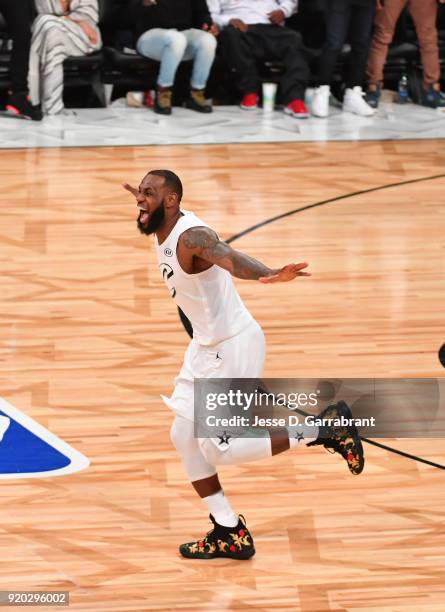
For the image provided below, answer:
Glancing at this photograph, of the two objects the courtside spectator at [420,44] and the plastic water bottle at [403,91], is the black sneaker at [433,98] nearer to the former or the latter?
the courtside spectator at [420,44]

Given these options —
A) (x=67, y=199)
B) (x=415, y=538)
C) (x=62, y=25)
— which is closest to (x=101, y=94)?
(x=62, y=25)

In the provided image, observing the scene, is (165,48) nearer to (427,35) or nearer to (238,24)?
(238,24)

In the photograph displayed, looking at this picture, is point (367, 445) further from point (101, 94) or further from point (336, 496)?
point (101, 94)

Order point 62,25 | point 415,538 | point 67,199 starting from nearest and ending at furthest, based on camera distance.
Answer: point 415,538, point 67,199, point 62,25

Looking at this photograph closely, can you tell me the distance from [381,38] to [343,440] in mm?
7583

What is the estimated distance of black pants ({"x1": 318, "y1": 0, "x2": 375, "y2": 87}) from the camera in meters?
11.9

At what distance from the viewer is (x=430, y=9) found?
477 inches

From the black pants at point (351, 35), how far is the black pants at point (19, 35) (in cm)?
277

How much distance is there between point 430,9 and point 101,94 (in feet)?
10.7

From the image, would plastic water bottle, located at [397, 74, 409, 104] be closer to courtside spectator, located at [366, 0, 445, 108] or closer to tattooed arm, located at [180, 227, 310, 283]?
courtside spectator, located at [366, 0, 445, 108]

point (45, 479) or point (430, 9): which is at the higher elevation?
point (430, 9)

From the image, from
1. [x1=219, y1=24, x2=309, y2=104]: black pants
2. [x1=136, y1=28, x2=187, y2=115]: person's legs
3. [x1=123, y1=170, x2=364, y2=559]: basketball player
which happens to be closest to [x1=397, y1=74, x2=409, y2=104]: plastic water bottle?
[x1=219, y1=24, x2=309, y2=104]: black pants

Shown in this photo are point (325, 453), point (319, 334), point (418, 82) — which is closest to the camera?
point (325, 453)

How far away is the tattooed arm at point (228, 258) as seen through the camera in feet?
15.6
